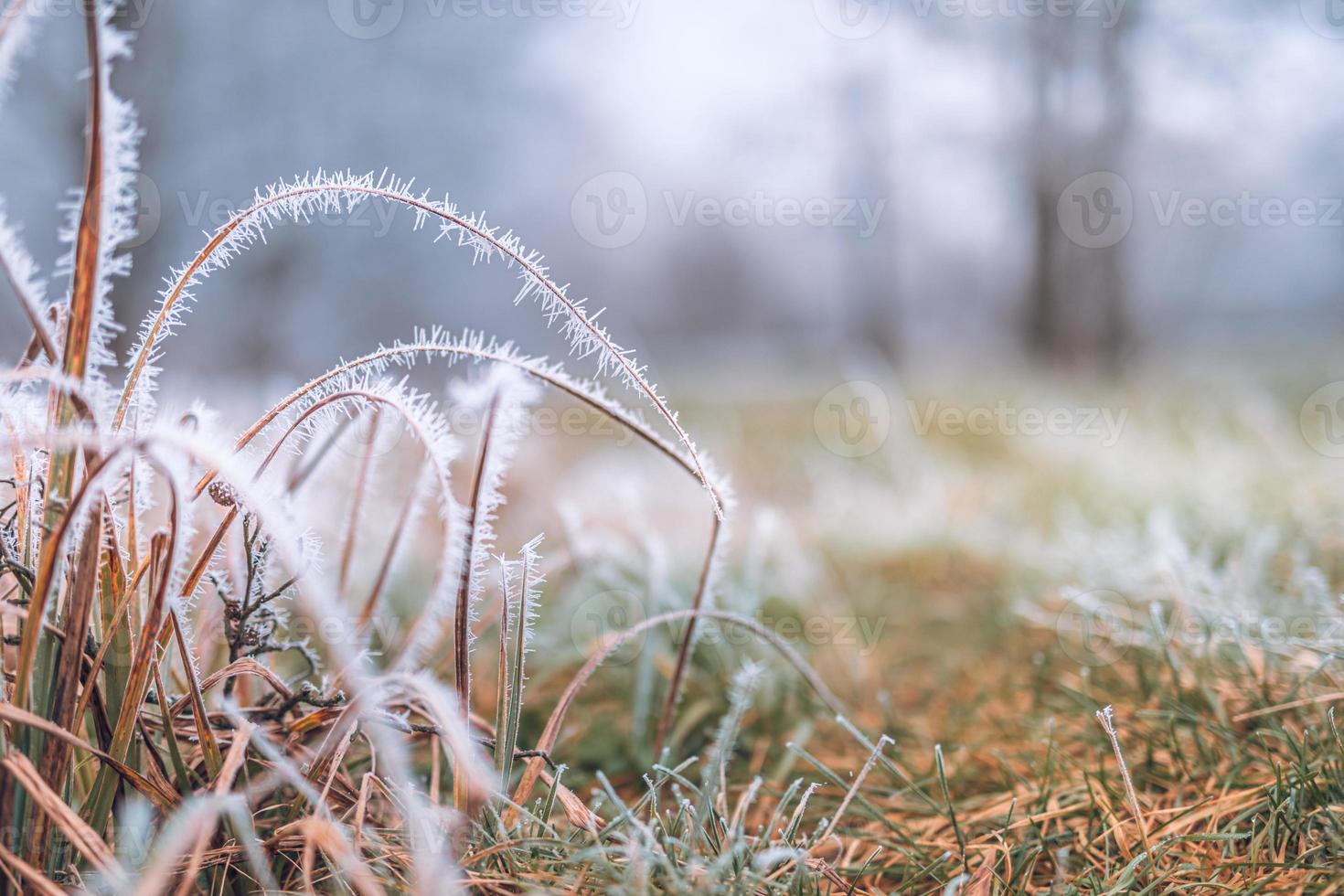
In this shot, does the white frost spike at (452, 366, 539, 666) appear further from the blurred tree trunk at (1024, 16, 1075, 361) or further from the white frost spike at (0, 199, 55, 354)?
the blurred tree trunk at (1024, 16, 1075, 361)

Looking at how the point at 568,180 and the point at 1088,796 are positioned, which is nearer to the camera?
the point at 1088,796

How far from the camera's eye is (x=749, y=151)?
662 cm

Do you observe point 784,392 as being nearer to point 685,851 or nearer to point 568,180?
point 568,180

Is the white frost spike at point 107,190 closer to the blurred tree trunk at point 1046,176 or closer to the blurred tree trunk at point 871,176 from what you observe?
the blurred tree trunk at point 871,176

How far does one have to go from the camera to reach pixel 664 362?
8.20 m

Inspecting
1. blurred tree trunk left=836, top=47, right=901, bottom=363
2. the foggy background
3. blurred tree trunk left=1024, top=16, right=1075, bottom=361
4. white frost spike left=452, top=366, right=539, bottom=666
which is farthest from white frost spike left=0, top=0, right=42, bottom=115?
blurred tree trunk left=1024, top=16, right=1075, bottom=361

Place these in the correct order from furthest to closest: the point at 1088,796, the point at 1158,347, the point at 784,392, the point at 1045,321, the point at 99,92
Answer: the point at 1158,347 → the point at 1045,321 → the point at 784,392 → the point at 1088,796 → the point at 99,92

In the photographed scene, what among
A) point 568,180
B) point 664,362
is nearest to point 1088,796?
point 568,180

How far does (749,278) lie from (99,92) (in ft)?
30.2

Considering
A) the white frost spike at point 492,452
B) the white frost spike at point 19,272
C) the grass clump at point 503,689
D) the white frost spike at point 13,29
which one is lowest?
the grass clump at point 503,689

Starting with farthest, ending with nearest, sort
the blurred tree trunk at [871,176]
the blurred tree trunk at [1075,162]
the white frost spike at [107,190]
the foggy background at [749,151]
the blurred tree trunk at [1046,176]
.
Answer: the blurred tree trunk at [871,176] → the blurred tree trunk at [1046,176] → the blurred tree trunk at [1075,162] → the foggy background at [749,151] → the white frost spike at [107,190]

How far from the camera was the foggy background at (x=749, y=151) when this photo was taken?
3910 mm

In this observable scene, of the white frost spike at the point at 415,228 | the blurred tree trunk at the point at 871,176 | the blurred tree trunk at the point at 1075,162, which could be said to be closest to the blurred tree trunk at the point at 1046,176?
the blurred tree trunk at the point at 1075,162

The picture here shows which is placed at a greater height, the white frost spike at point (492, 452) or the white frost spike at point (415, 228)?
the white frost spike at point (415, 228)
